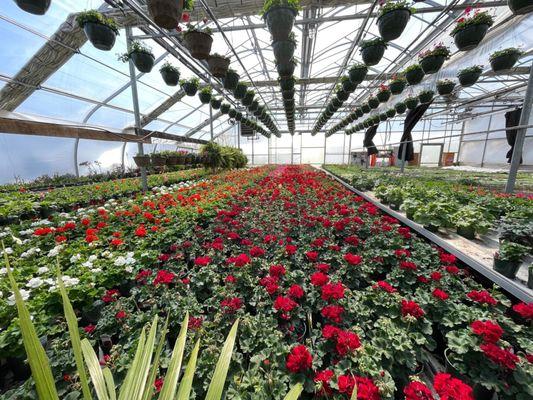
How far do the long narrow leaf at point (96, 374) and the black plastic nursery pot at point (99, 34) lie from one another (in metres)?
3.75

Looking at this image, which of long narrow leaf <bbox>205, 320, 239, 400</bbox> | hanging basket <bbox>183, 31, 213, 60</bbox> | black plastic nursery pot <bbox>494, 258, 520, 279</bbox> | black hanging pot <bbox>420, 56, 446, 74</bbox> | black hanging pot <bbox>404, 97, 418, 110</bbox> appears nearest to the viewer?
long narrow leaf <bbox>205, 320, 239, 400</bbox>

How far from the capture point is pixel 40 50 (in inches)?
217

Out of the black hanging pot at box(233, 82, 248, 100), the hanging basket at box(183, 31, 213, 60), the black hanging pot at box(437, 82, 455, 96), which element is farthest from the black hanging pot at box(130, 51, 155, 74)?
the black hanging pot at box(437, 82, 455, 96)

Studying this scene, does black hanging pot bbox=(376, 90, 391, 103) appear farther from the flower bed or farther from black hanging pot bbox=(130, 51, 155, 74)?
black hanging pot bbox=(130, 51, 155, 74)

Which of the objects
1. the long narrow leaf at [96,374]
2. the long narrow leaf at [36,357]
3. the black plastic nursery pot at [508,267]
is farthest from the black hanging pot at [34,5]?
the black plastic nursery pot at [508,267]

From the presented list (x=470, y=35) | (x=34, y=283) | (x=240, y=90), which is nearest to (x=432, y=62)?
(x=470, y=35)

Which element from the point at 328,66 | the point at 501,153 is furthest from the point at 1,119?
the point at 501,153

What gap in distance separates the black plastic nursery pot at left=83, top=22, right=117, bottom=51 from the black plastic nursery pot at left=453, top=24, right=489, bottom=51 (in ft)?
15.8

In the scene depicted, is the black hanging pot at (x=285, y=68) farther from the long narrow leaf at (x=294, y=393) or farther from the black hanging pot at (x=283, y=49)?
the long narrow leaf at (x=294, y=393)

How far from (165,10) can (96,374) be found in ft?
8.51

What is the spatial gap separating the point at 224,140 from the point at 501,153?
2098cm

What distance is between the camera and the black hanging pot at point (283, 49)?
9.52 feet

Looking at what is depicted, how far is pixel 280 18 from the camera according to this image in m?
2.47

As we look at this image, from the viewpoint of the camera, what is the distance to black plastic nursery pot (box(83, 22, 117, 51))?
9.59ft
